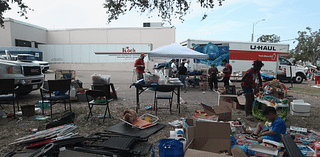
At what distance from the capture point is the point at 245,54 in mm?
14211

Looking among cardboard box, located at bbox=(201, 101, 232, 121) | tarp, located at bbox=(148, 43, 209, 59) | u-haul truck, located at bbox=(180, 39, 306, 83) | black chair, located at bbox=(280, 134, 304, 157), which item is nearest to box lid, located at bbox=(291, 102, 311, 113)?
cardboard box, located at bbox=(201, 101, 232, 121)

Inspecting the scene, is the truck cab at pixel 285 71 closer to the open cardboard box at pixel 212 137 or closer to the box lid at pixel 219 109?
the box lid at pixel 219 109

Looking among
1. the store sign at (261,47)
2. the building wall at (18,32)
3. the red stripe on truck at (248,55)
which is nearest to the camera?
the red stripe on truck at (248,55)

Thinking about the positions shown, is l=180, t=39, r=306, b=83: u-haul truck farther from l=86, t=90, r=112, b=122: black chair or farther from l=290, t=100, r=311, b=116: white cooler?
l=86, t=90, r=112, b=122: black chair

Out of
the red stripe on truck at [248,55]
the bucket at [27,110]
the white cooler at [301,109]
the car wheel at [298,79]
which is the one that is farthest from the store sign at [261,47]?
the bucket at [27,110]

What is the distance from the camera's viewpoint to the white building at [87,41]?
883 inches

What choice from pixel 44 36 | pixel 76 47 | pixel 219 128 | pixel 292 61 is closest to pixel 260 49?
pixel 292 61

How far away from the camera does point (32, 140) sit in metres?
3.39

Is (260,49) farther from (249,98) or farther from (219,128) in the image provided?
(219,128)

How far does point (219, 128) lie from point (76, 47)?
22.9 metres

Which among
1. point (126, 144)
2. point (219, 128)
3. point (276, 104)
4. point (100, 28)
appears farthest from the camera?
point (100, 28)

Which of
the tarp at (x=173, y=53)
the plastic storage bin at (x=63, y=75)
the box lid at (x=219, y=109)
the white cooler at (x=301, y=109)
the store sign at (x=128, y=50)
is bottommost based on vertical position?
the white cooler at (x=301, y=109)

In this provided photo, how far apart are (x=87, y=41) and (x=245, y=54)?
68.4 ft

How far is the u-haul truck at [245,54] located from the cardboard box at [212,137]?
10.7 meters
